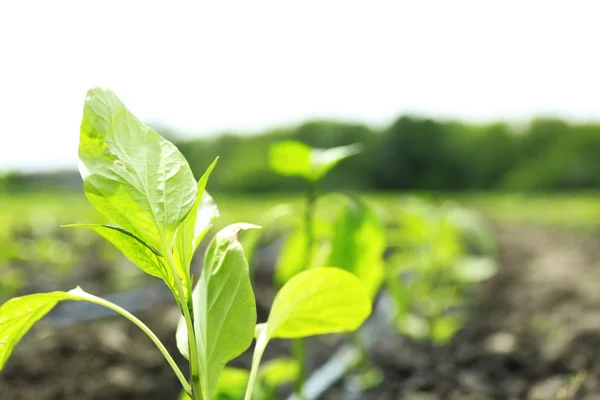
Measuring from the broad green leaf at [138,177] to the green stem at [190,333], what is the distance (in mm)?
26

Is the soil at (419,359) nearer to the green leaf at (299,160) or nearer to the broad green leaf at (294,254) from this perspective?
the broad green leaf at (294,254)

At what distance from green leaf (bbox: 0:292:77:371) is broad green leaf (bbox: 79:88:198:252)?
0.44ft

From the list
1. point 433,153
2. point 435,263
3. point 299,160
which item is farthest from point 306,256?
point 433,153

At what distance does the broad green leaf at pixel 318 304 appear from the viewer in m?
0.76

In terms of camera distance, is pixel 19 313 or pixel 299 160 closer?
pixel 19 313

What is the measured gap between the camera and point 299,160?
1207 mm

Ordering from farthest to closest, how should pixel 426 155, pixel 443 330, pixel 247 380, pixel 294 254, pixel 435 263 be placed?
pixel 426 155
pixel 435 263
pixel 443 330
pixel 294 254
pixel 247 380

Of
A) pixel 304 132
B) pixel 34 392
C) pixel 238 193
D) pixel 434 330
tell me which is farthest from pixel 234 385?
pixel 304 132

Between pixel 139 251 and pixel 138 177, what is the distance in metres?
0.11

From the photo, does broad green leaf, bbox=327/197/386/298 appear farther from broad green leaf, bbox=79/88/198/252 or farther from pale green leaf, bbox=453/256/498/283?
pale green leaf, bbox=453/256/498/283

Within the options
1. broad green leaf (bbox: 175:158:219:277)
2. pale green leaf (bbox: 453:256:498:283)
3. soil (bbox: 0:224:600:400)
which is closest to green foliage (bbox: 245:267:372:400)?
broad green leaf (bbox: 175:158:219:277)

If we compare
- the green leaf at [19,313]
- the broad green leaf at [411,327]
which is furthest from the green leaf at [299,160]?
the broad green leaf at [411,327]

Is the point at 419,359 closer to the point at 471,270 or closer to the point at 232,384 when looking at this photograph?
the point at 471,270

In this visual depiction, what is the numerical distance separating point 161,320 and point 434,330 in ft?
3.83
